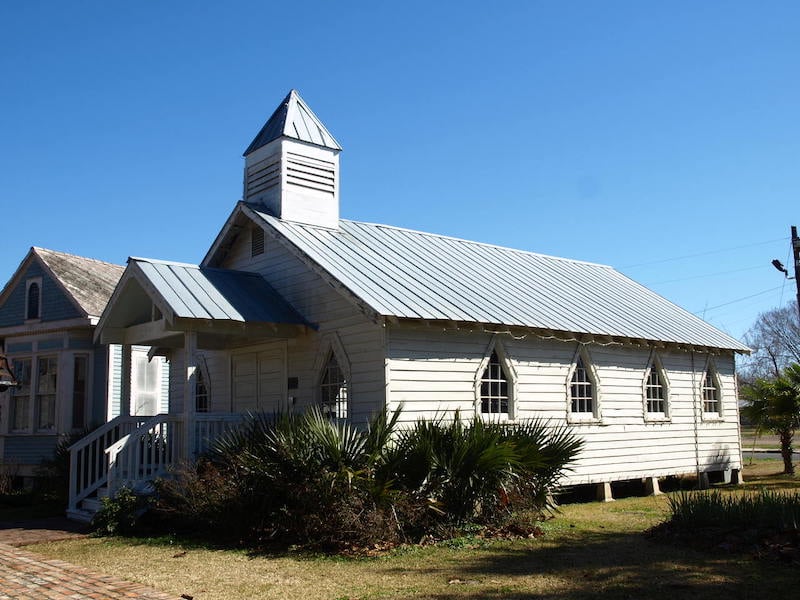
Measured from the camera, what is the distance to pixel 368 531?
1093cm

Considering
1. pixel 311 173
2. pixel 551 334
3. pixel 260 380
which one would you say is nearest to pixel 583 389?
pixel 551 334

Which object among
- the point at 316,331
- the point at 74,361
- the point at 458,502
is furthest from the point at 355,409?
the point at 74,361

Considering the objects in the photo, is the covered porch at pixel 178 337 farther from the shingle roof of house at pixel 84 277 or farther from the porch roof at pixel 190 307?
the shingle roof of house at pixel 84 277

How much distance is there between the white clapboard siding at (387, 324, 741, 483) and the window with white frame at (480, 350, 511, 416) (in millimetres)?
239

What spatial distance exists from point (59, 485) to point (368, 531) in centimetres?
925

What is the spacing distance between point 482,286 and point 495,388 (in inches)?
101

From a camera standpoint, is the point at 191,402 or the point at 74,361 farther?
the point at 74,361

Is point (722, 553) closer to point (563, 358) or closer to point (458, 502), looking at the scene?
point (458, 502)

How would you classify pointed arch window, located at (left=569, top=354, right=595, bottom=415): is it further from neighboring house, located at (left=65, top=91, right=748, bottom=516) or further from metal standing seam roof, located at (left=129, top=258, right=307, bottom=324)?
metal standing seam roof, located at (left=129, top=258, right=307, bottom=324)

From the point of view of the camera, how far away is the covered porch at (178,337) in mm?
14148

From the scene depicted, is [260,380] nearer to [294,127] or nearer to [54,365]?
[294,127]

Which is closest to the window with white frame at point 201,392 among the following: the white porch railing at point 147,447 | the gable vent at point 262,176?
the white porch railing at point 147,447

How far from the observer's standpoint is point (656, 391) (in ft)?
64.5

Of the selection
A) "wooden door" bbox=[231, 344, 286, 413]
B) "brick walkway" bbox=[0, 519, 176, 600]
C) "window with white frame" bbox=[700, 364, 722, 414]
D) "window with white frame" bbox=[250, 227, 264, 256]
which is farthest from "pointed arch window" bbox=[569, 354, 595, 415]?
"brick walkway" bbox=[0, 519, 176, 600]
